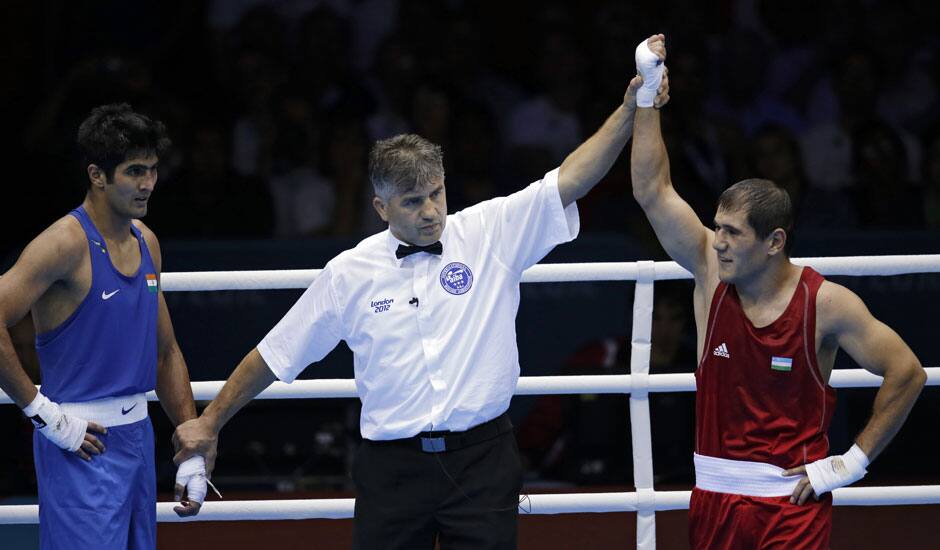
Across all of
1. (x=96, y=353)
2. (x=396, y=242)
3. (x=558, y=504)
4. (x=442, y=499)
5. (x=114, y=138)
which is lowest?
(x=558, y=504)

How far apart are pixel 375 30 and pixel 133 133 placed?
13.9 ft

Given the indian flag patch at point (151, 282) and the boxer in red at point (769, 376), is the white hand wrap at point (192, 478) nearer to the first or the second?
the indian flag patch at point (151, 282)

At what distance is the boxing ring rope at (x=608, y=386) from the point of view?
14.2 feet

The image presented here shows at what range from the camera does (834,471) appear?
3688mm

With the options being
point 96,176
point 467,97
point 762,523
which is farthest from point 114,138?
point 467,97

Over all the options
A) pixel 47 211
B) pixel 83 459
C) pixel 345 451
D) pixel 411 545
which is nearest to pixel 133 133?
pixel 83 459

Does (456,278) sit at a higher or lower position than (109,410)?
higher

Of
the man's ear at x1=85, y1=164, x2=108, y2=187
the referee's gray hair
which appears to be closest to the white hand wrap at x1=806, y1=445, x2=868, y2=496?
the referee's gray hair

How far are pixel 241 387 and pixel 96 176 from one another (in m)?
0.71

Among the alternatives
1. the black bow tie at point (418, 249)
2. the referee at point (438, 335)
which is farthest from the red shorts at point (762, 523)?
the black bow tie at point (418, 249)

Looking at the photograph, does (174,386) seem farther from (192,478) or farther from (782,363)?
(782,363)

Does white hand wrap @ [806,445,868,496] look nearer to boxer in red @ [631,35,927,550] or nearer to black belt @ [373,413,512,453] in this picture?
boxer in red @ [631,35,927,550]

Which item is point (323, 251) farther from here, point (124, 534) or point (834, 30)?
point (834, 30)

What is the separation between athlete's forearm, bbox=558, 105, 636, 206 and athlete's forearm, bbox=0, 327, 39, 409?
5.00ft
